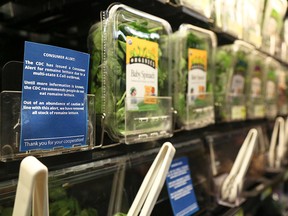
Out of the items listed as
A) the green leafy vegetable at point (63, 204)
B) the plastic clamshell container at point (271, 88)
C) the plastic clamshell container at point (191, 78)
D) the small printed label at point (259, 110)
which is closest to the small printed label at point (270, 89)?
the plastic clamshell container at point (271, 88)

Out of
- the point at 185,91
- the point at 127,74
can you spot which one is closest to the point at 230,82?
the point at 185,91

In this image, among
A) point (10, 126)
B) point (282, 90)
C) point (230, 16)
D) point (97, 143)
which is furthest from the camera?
point (282, 90)

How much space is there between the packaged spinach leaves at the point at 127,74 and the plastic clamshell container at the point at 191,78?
0.14 m

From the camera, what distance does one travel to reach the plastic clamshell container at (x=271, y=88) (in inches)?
68.4

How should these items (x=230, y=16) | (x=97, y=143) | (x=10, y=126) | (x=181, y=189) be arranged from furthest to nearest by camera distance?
1. (x=230, y=16)
2. (x=181, y=189)
3. (x=97, y=143)
4. (x=10, y=126)

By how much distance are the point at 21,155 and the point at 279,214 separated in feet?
5.66

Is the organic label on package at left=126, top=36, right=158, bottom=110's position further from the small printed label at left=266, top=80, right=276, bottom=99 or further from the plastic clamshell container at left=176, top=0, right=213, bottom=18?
the small printed label at left=266, top=80, right=276, bottom=99

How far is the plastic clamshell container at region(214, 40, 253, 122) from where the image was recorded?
129 centimetres

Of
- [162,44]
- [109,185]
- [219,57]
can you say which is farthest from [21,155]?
[219,57]

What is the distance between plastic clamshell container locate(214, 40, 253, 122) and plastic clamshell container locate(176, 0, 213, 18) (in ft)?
0.85

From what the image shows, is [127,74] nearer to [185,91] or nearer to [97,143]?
[97,143]

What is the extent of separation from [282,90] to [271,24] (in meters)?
0.59

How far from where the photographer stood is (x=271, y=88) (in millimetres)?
1805

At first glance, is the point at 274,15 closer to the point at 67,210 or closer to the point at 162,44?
the point at 162,44
